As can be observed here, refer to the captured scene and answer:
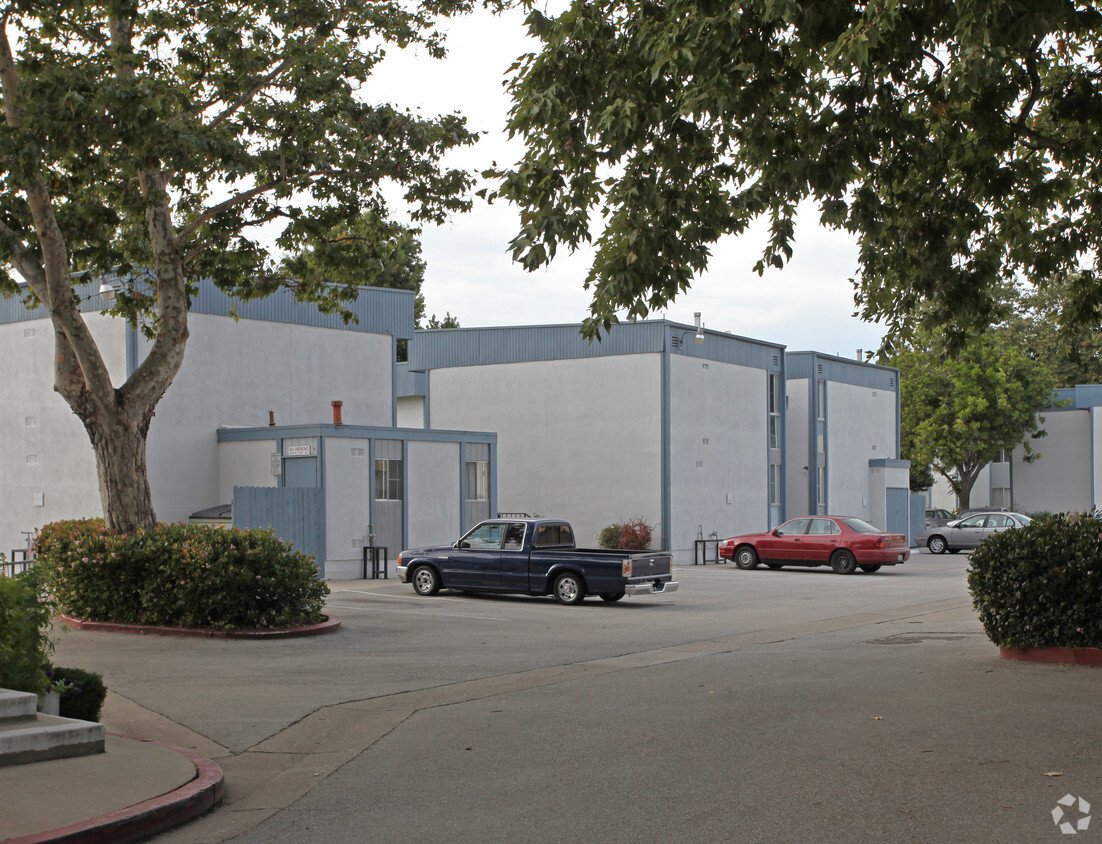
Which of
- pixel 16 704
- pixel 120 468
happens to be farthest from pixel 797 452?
pixel 16 704

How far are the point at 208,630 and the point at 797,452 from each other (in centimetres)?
3104

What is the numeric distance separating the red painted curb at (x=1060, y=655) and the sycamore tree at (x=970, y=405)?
1617 inches

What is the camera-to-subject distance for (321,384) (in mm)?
30953

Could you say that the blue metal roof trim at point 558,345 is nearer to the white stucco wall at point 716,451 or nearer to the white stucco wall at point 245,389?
the white stucco wall at point 716,451

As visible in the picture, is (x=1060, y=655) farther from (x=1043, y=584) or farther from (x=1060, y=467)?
(x=1060, y=467)

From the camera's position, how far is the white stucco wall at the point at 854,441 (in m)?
44.5

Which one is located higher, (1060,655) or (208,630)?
(1060,655)

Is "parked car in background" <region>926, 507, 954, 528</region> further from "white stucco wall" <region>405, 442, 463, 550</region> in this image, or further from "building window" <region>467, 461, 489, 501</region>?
"white stucco wall" <region>405, 442, 463, 550</region>

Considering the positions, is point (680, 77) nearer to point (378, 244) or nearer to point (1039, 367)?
point (378, 244)

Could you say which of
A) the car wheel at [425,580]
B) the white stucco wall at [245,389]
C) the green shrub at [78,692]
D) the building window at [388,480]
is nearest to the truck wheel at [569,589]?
the car wheel at [425,580]

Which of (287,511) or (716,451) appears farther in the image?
(716,451)

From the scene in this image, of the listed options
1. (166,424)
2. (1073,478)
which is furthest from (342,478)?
(1073,478)

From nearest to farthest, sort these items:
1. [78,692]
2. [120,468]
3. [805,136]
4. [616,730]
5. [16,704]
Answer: [16,704], [78,692], [616,730], [805,136], [120,468]

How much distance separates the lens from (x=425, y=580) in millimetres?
22703
